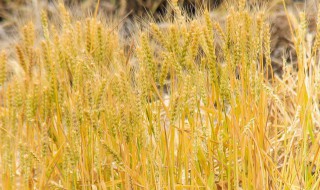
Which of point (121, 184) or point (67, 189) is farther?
point (121, 184)

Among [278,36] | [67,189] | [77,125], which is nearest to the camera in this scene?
[77,125]

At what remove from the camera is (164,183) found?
1756 mm

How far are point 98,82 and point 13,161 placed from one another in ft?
1.35

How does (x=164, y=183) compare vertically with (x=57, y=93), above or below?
below

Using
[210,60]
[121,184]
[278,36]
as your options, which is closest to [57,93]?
[121,184]

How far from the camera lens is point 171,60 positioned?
5.62 feet

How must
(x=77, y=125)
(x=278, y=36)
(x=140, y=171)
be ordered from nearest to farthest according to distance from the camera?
(x=77, y=125) < (x=140, y=171) < (x=278, y=36)

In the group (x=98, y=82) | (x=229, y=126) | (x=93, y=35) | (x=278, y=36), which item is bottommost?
(x=229, y=126)

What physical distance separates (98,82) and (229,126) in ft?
1.39

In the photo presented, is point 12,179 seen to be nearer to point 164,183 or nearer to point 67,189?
point 67,189

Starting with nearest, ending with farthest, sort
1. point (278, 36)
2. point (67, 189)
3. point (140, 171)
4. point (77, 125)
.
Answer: point (77, 125) → point (67, 189) → point (140, 171) → point (278, 36)

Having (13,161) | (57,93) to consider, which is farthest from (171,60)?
(13,161)

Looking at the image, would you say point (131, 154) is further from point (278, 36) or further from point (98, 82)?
point (278, 36)

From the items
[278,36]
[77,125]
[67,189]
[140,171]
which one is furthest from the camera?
[278,36]
